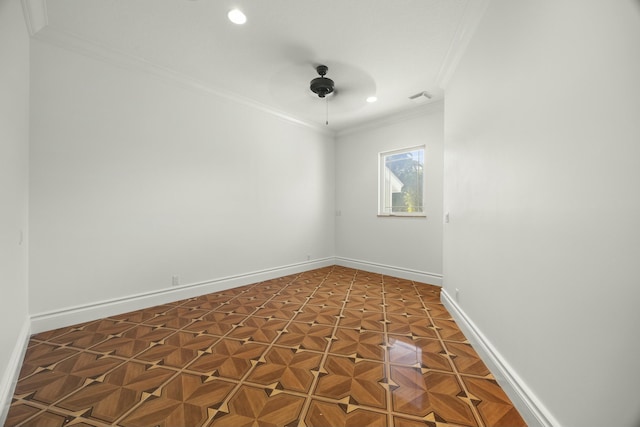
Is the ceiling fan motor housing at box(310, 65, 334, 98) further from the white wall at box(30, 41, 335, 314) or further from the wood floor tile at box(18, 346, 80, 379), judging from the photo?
the wood floor tile at box(18, 346, 80, 379)

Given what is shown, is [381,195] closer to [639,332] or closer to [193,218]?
[193,218]

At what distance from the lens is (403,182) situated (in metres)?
4.68

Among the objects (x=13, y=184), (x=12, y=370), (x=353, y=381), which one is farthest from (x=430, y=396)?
(x=13, y=184)

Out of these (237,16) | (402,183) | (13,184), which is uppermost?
(237,16)

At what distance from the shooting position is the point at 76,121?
2600mm

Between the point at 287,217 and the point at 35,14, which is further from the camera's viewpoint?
the point at 287,217

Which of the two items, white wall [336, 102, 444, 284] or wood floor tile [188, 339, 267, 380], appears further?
white wall [336, 102, 444, 284]

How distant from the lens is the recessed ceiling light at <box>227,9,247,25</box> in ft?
7.28

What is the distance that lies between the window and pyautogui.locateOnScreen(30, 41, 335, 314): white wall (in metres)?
2.02

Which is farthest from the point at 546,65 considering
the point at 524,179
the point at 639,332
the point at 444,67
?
the point at 444,67

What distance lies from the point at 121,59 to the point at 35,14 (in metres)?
0.70

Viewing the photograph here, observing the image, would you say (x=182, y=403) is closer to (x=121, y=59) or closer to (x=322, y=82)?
(x=322, y=82)

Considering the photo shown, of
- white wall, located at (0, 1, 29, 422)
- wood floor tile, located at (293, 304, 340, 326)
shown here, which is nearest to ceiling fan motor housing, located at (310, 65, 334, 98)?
white wall, located at (0, 1, 29, 422)

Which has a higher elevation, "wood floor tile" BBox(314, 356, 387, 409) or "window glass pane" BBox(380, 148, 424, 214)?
"window glass pane" BBox(380, 148, 424, 214)
